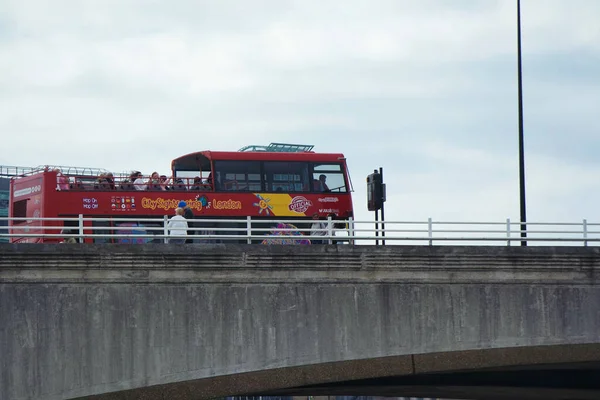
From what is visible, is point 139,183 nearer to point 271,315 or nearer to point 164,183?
point 164,183

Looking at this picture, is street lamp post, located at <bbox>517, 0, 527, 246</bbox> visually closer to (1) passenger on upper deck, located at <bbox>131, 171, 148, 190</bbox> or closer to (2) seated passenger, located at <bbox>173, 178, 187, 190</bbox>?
(2) seated passenger, located at <bbox>173, 178, 187, 190</bbox>

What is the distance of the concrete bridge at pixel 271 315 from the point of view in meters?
20.7

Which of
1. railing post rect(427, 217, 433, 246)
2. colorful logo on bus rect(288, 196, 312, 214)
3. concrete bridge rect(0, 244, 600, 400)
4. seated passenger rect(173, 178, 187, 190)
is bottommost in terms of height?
concrete bridge rect(0, 244, 600, 400)

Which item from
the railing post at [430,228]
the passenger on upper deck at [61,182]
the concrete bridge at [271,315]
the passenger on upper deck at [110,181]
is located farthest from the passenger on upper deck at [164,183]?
the railing post at [430,228]

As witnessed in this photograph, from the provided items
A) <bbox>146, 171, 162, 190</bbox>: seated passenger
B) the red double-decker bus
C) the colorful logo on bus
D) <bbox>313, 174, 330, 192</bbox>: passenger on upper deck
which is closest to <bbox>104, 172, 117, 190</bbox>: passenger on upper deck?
the red double-decker bus

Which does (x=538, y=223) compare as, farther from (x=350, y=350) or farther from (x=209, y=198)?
(x=209, y=198)

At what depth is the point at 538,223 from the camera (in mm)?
23844

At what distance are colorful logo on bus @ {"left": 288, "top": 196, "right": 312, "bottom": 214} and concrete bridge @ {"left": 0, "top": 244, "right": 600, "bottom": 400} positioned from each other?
799cm

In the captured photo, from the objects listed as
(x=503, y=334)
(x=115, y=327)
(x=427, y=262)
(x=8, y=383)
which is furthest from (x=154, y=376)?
(x=503, y=334)

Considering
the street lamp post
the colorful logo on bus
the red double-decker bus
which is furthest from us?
the colorful logo on bus

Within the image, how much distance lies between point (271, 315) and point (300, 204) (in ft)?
29.3

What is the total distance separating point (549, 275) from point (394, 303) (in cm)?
408

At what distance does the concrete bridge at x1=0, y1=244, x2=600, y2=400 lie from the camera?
814 inches

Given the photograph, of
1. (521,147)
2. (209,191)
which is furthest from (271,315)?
(521,147)
